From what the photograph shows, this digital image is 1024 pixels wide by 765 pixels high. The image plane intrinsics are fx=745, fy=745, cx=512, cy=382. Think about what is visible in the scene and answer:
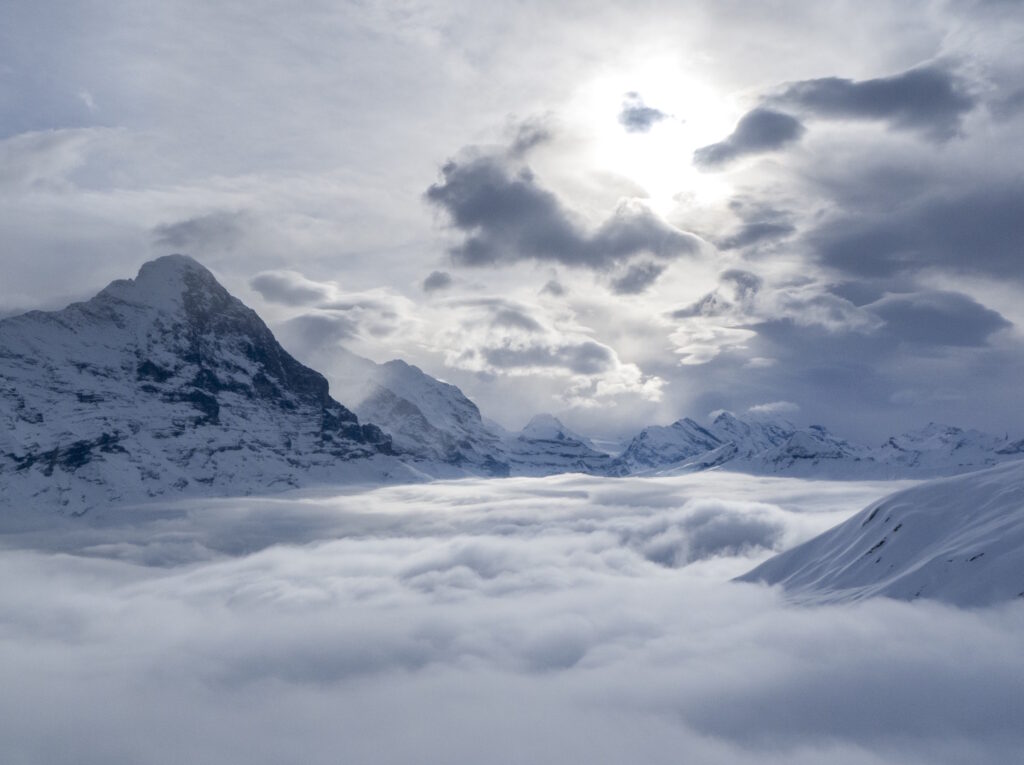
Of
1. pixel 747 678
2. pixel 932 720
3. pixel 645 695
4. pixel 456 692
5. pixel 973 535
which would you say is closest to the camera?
pixel 932 720

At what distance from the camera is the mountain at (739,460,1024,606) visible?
73.7m

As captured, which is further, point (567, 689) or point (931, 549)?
point (567, 689)

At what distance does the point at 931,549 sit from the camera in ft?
283

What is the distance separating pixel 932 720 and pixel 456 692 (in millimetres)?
85165

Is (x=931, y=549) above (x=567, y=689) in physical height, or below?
above

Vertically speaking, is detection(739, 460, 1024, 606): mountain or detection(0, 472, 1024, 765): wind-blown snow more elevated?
detection(739, 460, 1024, 606): mountain

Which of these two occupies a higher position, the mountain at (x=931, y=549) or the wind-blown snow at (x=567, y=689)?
the mountain at (x=931, y=549)

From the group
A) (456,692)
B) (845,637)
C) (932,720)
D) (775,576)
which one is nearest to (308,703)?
(456,692)

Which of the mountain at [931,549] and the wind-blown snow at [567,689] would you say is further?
the mountain at [931,549]

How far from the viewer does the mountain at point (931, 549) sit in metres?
73.7

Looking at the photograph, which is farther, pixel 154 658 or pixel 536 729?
pixel 154 658

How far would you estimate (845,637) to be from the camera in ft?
265

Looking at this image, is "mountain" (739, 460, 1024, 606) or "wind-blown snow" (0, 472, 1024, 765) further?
"mountain" (739, 460, 1024, 606)

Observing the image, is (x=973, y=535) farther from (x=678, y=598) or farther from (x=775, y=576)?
(x=678, y=598)
